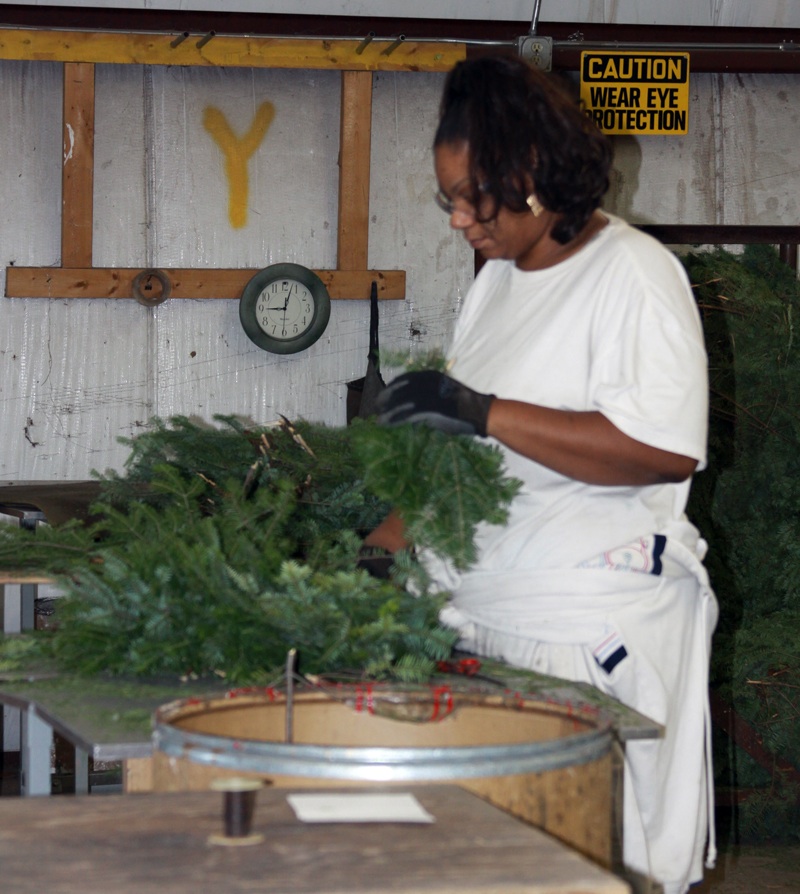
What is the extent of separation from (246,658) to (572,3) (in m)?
5.05

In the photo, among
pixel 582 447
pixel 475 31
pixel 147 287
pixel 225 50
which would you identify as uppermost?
pixel 475 31

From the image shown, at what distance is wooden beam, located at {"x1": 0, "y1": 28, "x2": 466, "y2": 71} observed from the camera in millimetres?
5852

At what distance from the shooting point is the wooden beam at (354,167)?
6.16 meters

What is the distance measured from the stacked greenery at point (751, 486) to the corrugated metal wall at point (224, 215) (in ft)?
4.82

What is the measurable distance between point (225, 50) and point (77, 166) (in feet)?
2.95

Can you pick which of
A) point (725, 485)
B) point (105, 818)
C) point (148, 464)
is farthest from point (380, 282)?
point (105, 818)

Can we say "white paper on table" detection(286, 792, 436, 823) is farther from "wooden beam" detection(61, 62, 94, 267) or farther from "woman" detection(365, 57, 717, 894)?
"wooden beam" detection(61, 62, 94, 267)

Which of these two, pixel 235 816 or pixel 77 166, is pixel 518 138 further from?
pixel 77 166

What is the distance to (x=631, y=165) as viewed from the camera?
653 centimetres

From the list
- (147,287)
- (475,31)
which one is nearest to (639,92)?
(475,31)

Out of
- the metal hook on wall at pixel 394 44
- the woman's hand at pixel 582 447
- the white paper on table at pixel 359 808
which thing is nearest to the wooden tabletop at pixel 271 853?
the white paper on table at pixel 359 808

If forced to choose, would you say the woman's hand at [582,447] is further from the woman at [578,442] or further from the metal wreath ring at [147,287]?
the metal wreath ring at [147,287]

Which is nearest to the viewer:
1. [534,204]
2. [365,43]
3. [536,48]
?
[534,204]

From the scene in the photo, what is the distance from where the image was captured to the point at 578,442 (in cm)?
199
